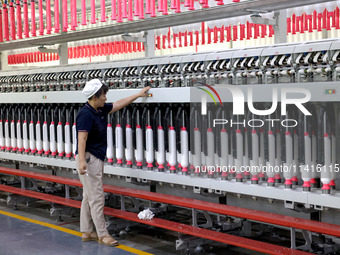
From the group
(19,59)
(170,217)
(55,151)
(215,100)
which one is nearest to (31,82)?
(55,151)

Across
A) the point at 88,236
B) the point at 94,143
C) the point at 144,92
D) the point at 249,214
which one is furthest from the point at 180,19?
the point at 88,236

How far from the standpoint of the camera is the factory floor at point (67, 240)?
4.83 meters

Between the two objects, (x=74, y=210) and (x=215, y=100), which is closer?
(x=215, y=100)

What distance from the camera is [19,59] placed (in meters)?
16.2

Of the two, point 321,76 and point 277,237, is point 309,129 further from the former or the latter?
point 277,237

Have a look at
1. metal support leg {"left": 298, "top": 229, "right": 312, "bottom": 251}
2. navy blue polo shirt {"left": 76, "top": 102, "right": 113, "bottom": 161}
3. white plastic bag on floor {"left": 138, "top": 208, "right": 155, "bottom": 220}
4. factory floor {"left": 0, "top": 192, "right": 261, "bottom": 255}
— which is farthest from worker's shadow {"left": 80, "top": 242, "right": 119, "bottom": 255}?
metal support leg {"left": 298, "top": 229, "right": 312, "bottom": 251}

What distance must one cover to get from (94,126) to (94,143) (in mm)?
165

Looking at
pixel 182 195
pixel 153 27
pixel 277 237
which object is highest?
pixel 153 27

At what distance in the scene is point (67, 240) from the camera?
5250 mm

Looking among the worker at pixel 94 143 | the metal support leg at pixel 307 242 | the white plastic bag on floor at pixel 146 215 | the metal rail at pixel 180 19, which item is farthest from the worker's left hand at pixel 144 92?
the metal support leg at pixel 307 242

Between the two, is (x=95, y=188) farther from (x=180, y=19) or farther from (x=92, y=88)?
(x=180, y=19)

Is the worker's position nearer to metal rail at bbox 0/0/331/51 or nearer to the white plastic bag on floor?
the white plastic bag on floor

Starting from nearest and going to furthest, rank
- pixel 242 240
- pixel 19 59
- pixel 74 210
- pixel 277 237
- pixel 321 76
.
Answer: pixel 321 76, pixel 242 240, pixel 277 237, pixel 74 210, pixel 19 59

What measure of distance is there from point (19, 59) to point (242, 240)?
44.6 feet
